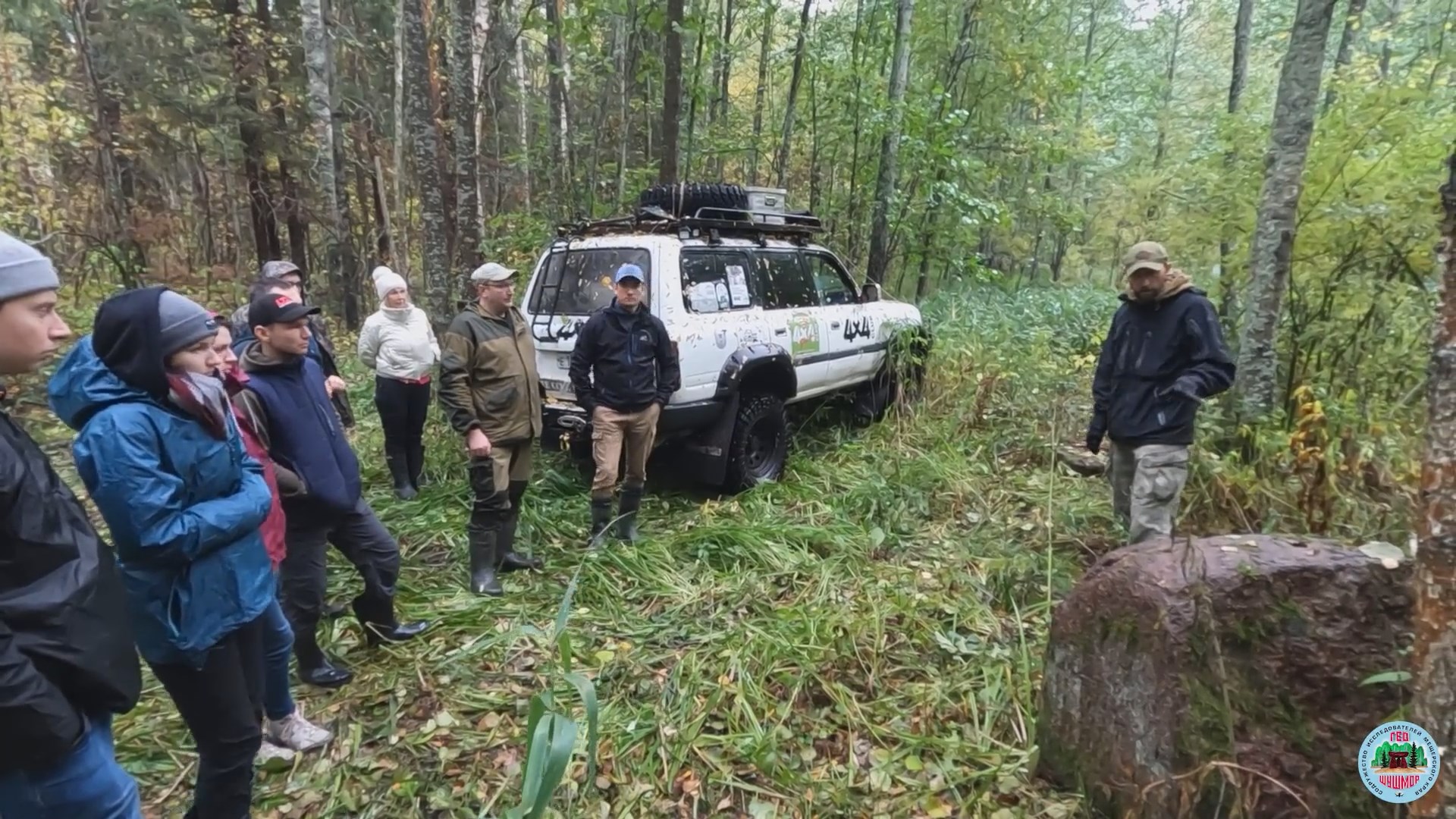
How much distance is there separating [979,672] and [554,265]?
3.72 meters

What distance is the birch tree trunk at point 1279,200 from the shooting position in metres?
4.02

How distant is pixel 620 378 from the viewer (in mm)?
4125

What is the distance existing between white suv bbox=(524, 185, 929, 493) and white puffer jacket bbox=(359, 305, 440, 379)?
0.75m

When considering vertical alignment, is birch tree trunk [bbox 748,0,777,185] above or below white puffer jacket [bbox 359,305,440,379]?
above

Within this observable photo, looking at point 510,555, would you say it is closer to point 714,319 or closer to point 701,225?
point 714,319

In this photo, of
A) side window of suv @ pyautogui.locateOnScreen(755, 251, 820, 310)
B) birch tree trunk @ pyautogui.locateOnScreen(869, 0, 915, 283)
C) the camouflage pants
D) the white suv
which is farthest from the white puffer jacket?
birch tree trunk @ pyautogui.locateOnScreen(869, 0, 915, 283)

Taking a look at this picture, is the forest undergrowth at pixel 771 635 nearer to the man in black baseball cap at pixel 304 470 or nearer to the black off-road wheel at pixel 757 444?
the black off-road wheel at pixel 757 444

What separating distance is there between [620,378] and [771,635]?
5.65 ft

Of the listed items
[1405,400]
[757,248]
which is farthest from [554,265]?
[1405,400]

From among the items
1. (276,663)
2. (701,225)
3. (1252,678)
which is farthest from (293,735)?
(701,225)

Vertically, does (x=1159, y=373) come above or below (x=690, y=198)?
below

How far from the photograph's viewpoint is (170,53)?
9367mm

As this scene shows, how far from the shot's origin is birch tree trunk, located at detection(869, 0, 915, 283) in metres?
8.92

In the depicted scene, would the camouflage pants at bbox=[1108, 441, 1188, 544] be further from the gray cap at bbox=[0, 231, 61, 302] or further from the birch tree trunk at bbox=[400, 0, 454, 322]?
the birch tree trunk at bbox=[400, 0, 454, 322]
